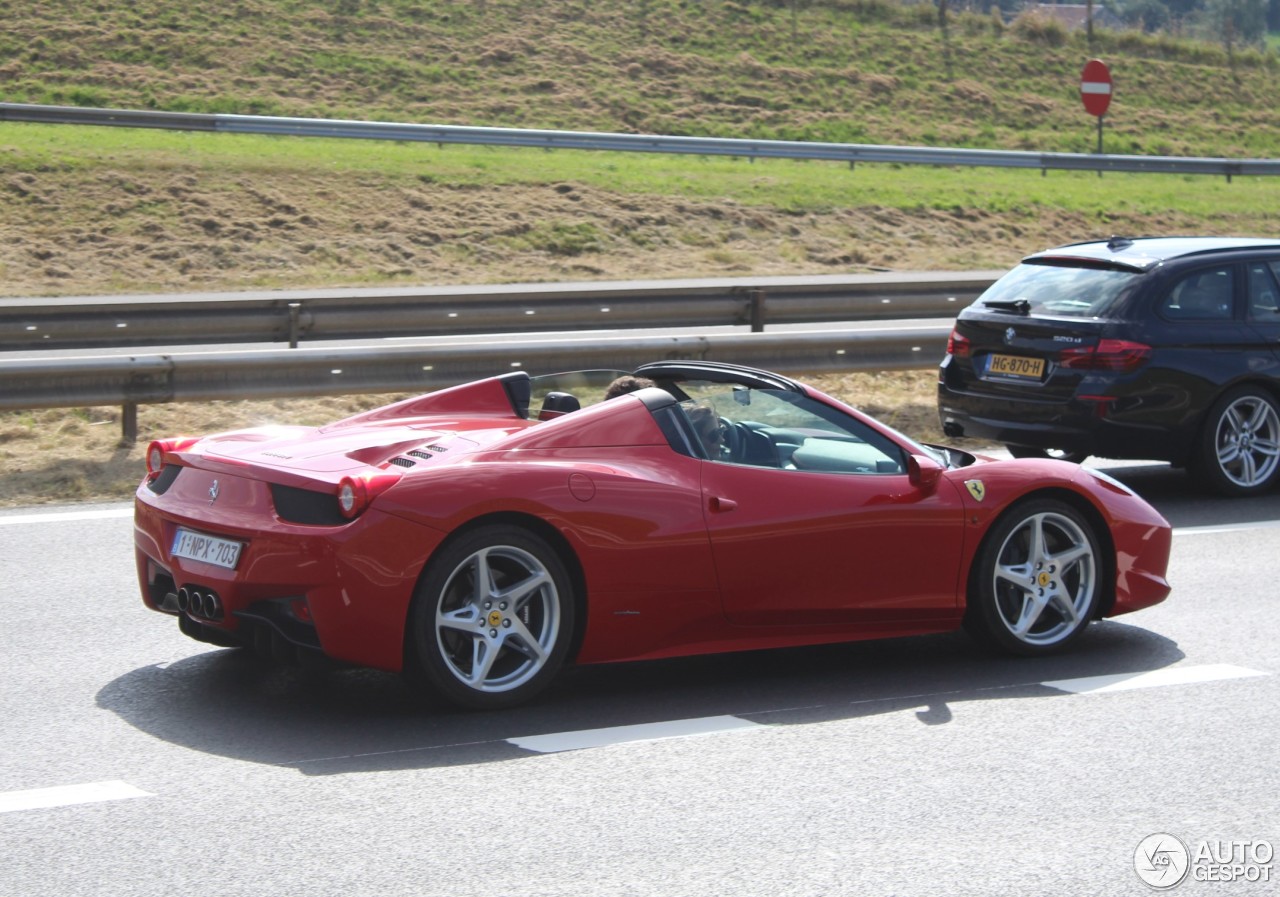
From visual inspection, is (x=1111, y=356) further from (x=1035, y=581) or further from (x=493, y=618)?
(x=493, y=618)

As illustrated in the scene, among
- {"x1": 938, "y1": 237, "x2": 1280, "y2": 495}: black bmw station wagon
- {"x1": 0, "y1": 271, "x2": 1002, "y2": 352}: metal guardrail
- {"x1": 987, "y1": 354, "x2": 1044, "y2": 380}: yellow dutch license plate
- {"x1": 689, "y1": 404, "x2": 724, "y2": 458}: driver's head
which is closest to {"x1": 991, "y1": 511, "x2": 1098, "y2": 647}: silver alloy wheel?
{"x1": 689, "y1": 404, "x2": 724, "y2": 458}: driver's head

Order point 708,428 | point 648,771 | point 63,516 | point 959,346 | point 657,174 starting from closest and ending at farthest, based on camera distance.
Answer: point 648,771, point 708,428, point 63,516, point 959,346, point 657,174

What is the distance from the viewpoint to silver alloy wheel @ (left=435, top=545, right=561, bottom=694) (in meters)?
5.70

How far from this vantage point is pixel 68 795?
493 centimetres

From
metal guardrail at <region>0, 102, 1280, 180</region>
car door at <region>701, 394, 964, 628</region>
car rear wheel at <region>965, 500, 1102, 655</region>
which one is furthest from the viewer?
metal guardrail at <region>0, 102, 1280, 180</region>

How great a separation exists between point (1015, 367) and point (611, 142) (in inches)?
756

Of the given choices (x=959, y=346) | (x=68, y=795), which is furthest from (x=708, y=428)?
(x=959, y=346)

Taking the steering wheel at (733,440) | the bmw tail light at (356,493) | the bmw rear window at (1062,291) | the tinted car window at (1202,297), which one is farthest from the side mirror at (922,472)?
the tinted car window at (1202,297)

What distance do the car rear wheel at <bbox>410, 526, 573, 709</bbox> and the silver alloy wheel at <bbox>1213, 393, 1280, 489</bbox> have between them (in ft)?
19.9

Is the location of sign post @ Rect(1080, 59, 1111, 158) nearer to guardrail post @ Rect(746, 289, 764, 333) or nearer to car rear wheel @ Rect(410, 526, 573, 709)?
guardrail post @ Rect(746, 289, 764, 333)

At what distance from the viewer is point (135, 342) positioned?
14.3 m

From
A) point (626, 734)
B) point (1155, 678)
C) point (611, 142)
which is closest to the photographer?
point (626, 734)

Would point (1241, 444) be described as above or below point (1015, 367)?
below

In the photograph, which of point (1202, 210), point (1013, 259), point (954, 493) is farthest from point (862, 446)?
point (1202, 210)
